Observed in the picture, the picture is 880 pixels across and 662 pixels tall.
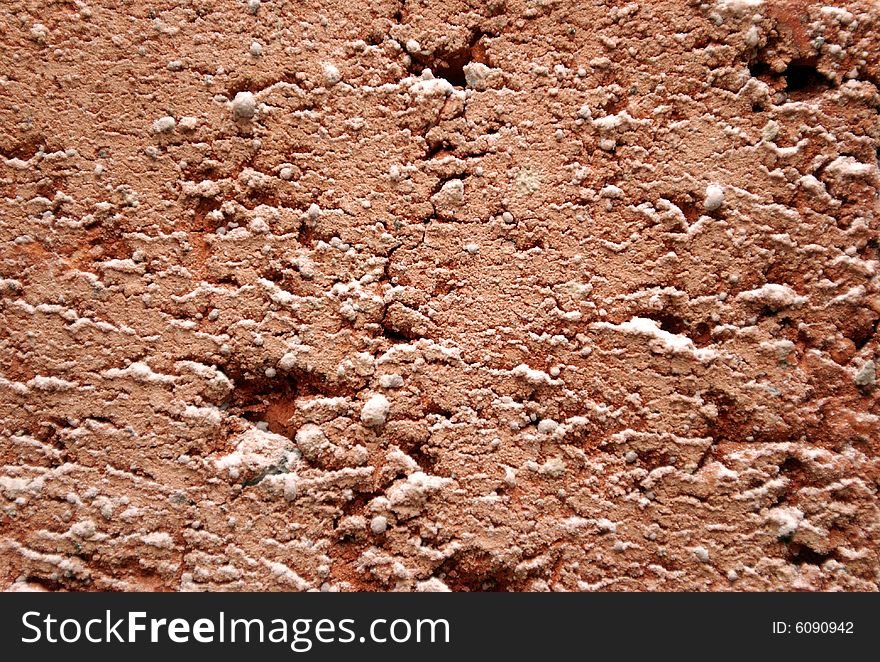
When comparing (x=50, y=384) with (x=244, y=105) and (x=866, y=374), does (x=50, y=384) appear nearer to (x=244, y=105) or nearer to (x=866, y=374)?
(x=244, y=105)

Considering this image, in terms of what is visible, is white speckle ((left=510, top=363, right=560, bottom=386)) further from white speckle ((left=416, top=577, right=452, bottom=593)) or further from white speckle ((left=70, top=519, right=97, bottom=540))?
white speckle ((left=70, top=519, right=97, bottom=540))

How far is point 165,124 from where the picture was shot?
778 millimetres

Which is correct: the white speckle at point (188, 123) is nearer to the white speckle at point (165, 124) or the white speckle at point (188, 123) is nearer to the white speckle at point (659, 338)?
the white speckle at point (165, 124)

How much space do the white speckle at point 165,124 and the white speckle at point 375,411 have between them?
0.48 metres

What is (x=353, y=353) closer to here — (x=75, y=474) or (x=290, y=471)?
(x=290, y=471)

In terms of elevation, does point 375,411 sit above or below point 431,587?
above

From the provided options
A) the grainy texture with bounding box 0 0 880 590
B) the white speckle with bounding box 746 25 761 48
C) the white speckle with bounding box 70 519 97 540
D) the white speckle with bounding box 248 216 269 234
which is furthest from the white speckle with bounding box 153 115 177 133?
the white speckle with bounding box 746 25 761 48

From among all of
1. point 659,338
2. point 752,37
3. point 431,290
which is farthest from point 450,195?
point 752,37

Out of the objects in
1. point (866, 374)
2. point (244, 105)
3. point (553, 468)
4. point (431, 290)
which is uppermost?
point (244, 105)

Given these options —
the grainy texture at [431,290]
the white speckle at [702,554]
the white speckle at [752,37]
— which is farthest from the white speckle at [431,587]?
the white speckle at [752,37]

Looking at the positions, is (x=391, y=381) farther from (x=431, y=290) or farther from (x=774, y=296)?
(x=774, y=296)

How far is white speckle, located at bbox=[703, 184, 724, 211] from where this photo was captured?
758 millimetres

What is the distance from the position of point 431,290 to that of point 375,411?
7.4 inches

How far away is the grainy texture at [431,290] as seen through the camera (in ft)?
2.49
